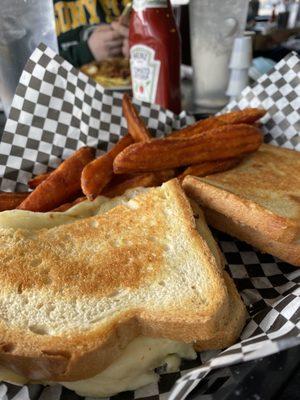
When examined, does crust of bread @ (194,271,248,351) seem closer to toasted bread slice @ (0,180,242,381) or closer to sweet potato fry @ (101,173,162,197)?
toasted bread slice @ (0,180,242,381)

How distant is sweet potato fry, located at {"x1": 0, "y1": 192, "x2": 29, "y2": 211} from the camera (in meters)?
1.30

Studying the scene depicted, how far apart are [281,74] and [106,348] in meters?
1.52

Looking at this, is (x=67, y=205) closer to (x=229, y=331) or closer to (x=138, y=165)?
(x=138, y=165)

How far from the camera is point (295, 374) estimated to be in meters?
0.70

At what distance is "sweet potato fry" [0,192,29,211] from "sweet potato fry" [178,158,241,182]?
1.90 ft

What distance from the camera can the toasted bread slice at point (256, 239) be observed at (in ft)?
3.91

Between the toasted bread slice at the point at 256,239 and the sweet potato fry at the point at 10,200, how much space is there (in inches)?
26.4

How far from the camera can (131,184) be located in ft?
4.50

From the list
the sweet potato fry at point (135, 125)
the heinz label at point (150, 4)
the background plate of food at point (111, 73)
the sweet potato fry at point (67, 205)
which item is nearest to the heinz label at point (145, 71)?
the heinz label at point (150, 4)

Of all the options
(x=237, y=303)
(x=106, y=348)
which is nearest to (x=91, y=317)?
(x=106, y=348)

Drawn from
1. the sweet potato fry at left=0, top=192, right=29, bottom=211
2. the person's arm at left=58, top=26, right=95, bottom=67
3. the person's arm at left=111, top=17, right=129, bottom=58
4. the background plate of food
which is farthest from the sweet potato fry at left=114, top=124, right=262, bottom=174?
the person's arm at left=58, top=26, right=95, bottom=67

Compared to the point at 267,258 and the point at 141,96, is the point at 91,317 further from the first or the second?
the point at 141,96

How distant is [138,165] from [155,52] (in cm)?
96

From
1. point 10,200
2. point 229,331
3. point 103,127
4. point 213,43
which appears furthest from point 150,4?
point 229,331
